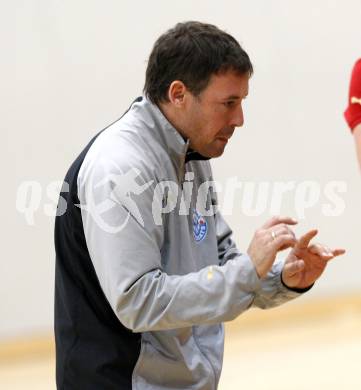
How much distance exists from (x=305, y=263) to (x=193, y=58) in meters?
0.54

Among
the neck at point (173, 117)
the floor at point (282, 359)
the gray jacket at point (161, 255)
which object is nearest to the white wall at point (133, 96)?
the floor at point (282, 359)

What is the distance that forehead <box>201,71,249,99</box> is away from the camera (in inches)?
73.5

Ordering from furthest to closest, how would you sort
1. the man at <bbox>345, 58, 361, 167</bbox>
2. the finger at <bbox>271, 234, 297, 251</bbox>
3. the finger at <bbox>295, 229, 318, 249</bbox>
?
the finger at <bbox>295, 229, 318, 249</bbox> < the finger at <bbox>271, 234, 297, 251</bbox> < the man at <bbox>345, 58, 361, 167</bbox>

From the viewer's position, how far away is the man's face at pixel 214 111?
6.15ft

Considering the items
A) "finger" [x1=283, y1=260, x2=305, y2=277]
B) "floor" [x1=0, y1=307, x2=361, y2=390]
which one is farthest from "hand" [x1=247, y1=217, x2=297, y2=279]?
"floor" [x1=0, y1=307, x2=361, y2=390]

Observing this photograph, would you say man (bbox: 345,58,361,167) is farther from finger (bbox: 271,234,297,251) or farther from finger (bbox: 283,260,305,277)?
finger (bbox: 283,260,305,277)

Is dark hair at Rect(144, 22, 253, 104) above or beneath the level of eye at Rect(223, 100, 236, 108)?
above

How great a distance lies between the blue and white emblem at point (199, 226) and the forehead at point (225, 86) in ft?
0.93

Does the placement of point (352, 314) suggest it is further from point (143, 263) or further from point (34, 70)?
point (143, 263)

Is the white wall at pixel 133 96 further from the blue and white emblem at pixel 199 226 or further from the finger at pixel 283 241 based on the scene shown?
the finger at pixel 283 241

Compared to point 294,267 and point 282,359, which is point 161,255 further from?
point 282,359

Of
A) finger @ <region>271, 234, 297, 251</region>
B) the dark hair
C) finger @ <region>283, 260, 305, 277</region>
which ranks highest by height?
the dark hair

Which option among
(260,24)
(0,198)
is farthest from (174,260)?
(260,24)

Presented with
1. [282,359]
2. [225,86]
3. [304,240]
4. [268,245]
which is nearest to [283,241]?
[268,245]
